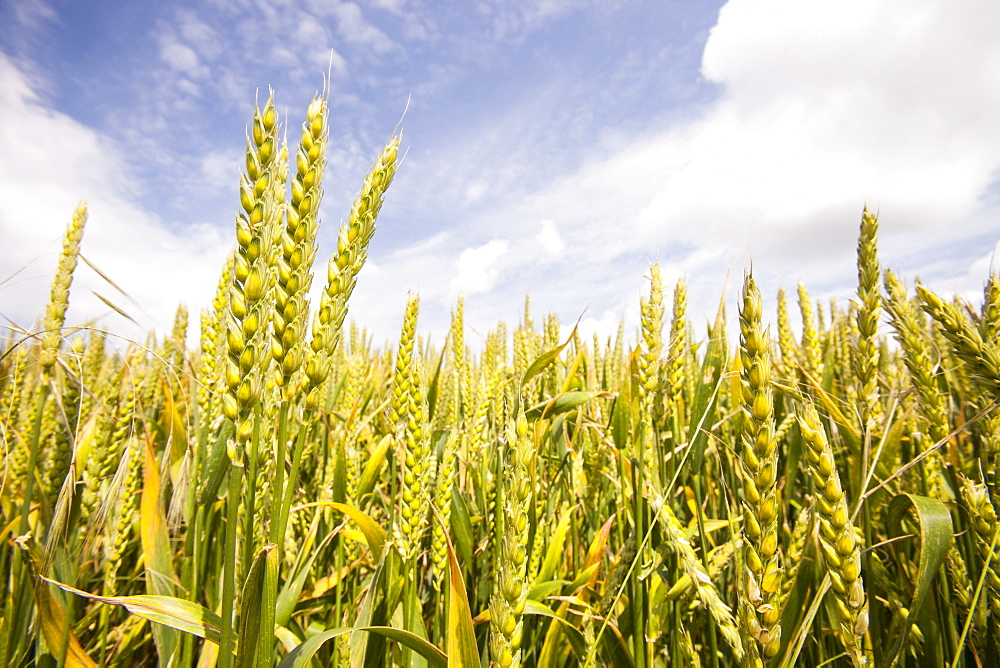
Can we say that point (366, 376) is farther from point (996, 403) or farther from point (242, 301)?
point (996, 403)

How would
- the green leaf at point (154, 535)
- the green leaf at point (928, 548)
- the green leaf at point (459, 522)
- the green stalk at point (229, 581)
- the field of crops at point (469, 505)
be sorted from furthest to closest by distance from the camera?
the green leaf at point (459, 522) < the green leaf at point (154, 535) < the green leaf at point (928, 548) < the field of crops at point (469, 505) < the green stalk at point (229, 581)

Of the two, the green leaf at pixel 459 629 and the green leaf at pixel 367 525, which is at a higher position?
the green leaf at pixel 367 525

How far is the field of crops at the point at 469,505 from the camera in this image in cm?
84

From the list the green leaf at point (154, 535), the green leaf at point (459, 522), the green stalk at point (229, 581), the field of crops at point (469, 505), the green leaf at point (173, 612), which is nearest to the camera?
the green stalk at point (229, 581)

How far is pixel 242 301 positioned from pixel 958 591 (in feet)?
7.14

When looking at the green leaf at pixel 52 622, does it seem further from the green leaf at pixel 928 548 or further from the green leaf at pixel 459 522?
the green leaf at pixel 928 548

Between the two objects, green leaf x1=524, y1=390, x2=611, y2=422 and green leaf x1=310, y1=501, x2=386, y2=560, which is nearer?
green leaf x1=310, y1=501, x2=386, y2=560

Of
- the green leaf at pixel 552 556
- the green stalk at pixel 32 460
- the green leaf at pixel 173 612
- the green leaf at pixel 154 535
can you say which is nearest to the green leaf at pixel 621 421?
the green leaf at pixel 552 556

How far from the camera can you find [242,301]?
795 millimetres

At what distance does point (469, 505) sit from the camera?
2492mm

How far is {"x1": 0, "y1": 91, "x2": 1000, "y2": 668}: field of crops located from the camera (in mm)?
840

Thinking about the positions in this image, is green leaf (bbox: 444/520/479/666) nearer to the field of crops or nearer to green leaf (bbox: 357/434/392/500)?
the field of crops

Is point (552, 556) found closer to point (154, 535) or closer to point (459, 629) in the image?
point (459, 629)

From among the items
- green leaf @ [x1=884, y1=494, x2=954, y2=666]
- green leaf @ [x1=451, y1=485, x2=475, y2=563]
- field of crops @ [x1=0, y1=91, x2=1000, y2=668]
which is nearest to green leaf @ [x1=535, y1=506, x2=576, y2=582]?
field of crops @ [x1=0, y1=91, x2=1000, y2=668]
